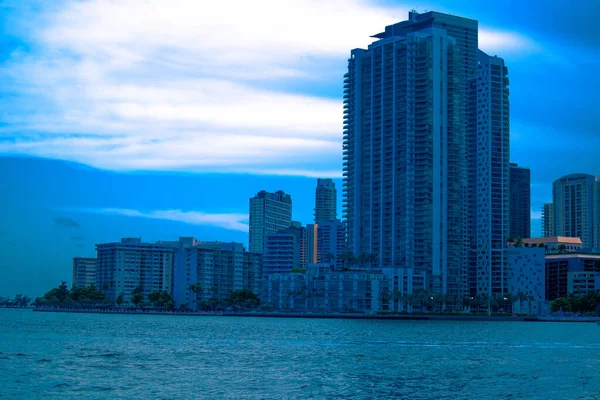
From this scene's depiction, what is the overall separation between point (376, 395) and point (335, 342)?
60.8 m

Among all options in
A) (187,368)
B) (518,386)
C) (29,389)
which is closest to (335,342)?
(187,368)

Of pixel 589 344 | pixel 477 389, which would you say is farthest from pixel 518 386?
pixel 589 344

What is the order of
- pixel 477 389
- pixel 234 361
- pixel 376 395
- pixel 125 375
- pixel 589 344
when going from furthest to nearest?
pixel 589 344, pixel 234 361, pixel 125 375, pixel 477 389, pixel 376 395

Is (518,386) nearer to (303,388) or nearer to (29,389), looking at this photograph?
(303,388)

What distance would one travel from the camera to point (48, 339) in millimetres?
126188

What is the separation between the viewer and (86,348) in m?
A: 108

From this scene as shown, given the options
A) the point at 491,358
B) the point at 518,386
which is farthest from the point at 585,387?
the point at 491,358

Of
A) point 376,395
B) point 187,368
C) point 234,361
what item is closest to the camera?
point 376,395

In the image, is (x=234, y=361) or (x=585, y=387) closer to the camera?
(x=585, y=387)

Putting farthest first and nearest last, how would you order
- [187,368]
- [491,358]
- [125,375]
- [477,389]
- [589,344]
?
[589,344] < [491,358] < [187,368] < [125,375] < [477,389]

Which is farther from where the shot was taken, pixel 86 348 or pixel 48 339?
pixel 48 339

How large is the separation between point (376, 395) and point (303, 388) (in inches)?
257

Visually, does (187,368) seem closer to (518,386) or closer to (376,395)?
(376,395)

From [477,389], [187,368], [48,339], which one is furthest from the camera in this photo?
[48,339]
